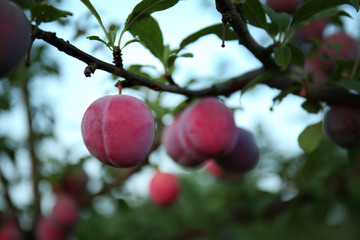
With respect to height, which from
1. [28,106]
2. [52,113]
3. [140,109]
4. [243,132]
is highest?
[140,109]

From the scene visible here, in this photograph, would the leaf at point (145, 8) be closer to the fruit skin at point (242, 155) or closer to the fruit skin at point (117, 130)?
the fruit skin at point (117, 130)

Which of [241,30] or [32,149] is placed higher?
[241,30]

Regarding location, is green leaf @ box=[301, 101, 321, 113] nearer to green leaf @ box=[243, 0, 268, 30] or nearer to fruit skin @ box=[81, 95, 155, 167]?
green leaf @ box=[243, 0, 268, 30]

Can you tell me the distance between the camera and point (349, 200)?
5.12 feet

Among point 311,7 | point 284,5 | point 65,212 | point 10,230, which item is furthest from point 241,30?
point 10,230

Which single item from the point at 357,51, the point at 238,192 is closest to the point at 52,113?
the point at 238,192

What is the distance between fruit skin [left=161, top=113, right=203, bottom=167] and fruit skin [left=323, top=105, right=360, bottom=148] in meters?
0.37

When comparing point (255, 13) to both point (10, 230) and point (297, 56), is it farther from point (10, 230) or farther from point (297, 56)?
point (10, 230)

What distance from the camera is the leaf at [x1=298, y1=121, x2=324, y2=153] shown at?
81 centimetres

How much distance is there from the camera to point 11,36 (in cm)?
50

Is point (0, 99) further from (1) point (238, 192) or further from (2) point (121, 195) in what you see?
(1) point (238, 192)

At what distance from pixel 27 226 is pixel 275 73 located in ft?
5.33

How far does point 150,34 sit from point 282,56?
0.30m

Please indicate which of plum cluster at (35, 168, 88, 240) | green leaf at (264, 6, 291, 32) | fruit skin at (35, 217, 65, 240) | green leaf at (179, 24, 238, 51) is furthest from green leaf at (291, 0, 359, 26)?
fruit skin at (35, 217, 65, 240)
